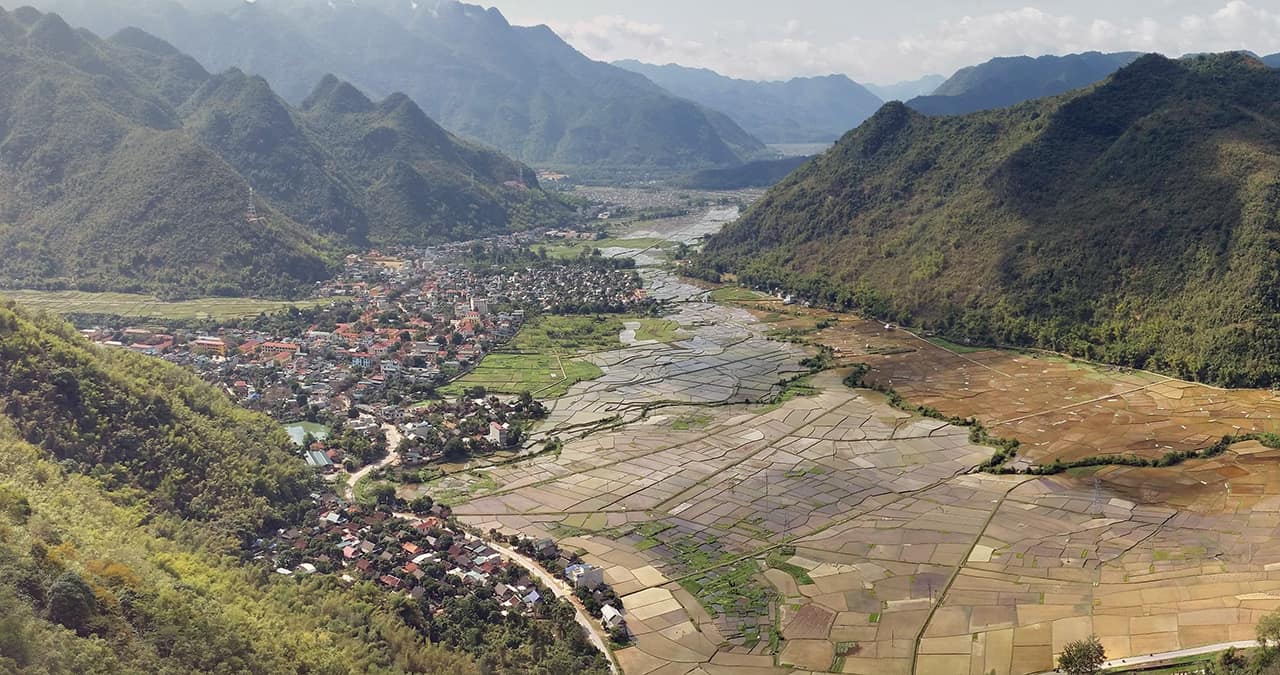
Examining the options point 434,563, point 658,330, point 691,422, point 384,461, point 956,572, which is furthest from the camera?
point 658,330

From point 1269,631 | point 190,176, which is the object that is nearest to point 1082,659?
point 1269,631

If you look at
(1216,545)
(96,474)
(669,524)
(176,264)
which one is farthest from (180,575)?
(176,264)

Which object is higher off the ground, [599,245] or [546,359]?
[599,245]

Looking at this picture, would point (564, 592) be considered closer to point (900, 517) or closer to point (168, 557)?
point (168, 557)

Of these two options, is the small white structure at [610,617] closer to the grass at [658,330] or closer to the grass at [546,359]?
the grass at [546,359]

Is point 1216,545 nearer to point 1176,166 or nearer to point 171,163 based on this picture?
point 1176,166

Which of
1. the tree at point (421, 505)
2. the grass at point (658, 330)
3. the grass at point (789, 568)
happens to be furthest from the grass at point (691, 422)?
the grass at point (658, 330)
